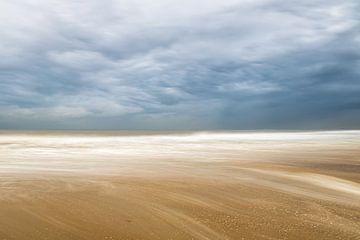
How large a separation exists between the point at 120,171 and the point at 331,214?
22.8ft

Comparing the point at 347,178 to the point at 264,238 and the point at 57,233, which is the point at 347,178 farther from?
the point at 57,233

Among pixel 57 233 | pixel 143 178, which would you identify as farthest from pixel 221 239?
pixel 143 178

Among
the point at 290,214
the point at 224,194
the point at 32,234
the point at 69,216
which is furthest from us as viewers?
the point at 224,194

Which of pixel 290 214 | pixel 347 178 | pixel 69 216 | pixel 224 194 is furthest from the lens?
pixel 347 178

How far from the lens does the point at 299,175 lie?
11609 millimetres

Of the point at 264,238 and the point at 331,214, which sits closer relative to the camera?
the point at 264,238

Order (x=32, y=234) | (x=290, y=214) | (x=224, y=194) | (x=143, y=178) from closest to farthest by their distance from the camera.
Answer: (x=32, y=234) < (x=290, y=214) < (x=224, y=194) < (x=143, y=178)

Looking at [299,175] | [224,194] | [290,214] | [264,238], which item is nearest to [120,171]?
[224,194]

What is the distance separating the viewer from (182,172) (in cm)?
1177

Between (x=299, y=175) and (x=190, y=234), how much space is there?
24.0 feet

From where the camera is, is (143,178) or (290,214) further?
(143,178)

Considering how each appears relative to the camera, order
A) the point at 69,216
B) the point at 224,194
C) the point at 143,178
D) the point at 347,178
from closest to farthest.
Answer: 1. the point at 69,216
2. the point at 224,194
3. the point at 143,178
4. the point at 347,178

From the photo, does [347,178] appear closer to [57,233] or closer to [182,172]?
[182,172]

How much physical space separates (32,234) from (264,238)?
320 cm
